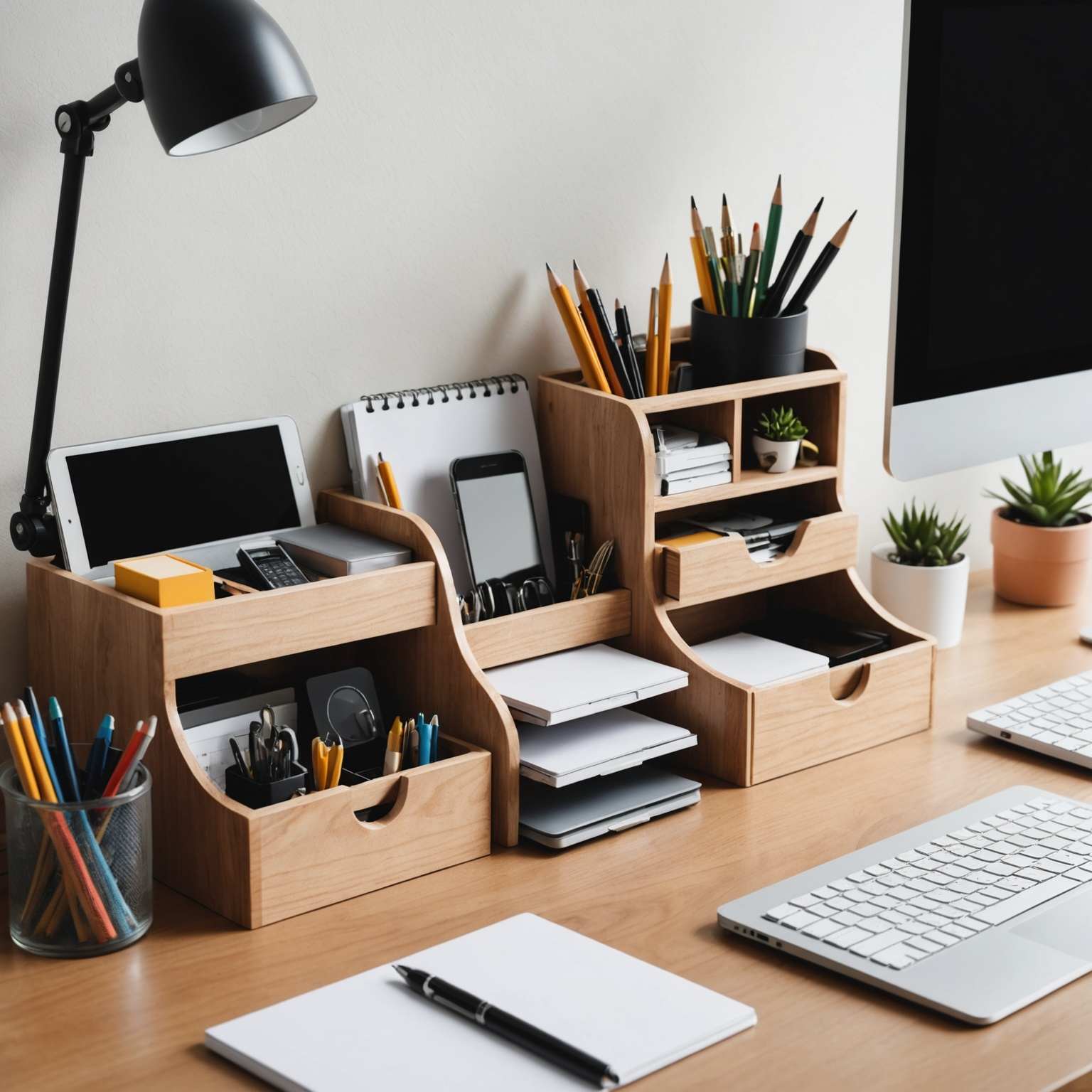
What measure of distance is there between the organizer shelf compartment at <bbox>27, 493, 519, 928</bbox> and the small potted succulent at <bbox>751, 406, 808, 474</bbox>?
0.41 metres

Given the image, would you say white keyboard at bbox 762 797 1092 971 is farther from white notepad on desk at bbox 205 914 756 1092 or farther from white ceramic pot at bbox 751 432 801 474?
white ceramic pot at bbox 751 432 801 474

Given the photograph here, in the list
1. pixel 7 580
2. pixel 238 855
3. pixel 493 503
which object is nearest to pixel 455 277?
pixel 493 503

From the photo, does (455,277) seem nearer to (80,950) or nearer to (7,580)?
(7,580)

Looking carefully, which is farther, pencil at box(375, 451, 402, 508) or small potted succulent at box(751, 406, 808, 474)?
small potted succulent at box(751, 406, 808, 474)

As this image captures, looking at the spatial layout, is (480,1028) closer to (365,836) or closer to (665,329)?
(365,836)

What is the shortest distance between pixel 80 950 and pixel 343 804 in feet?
0.67

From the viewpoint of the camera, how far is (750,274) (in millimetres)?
1453

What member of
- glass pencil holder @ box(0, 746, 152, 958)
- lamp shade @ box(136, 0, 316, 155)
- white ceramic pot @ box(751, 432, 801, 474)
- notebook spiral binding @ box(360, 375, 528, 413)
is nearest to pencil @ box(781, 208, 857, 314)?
white ceramic pot @ box(751, 432, 801, 474)

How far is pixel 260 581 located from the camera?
3.91 ft

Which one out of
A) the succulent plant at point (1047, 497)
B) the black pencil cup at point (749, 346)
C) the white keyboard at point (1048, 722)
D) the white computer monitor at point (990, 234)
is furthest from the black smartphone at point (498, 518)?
the succulent plant at point (1047, 497)

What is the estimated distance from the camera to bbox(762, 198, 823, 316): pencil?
1.42 metres

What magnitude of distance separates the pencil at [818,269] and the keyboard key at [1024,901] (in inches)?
23.6

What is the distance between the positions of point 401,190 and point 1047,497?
929mm

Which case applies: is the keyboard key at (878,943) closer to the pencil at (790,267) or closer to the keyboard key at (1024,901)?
the keyboard key at (1024,901)
